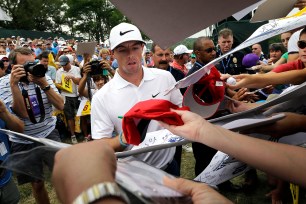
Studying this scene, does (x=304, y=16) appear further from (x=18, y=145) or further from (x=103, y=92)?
(x=18, y=145)

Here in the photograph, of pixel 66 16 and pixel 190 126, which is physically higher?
pixel 66 16

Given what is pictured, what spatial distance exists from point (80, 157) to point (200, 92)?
0.88 metres

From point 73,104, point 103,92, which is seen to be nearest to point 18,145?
point 103,92

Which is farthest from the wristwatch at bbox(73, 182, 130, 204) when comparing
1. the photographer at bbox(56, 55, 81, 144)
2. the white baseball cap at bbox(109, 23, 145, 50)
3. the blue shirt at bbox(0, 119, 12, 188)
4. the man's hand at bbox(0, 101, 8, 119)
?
the photographer at bbox(56, 55, 81, 144)

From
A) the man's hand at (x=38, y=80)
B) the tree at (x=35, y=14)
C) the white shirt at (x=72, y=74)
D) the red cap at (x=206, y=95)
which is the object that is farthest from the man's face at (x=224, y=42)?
the tree at (x=35, y=14)

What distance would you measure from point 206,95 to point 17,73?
86.6 inches

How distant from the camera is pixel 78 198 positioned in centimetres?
39

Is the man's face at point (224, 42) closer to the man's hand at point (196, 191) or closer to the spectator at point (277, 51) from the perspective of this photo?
the spectator at point (277, 51)

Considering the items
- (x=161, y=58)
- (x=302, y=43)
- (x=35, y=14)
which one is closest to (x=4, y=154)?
(x=302, y=43)

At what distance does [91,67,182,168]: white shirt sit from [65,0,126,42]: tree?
45.5 m

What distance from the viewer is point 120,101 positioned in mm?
2123

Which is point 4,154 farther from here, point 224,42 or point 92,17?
point 92,17

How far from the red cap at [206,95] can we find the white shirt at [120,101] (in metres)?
0.78

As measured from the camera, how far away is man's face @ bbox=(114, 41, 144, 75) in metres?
2.24
